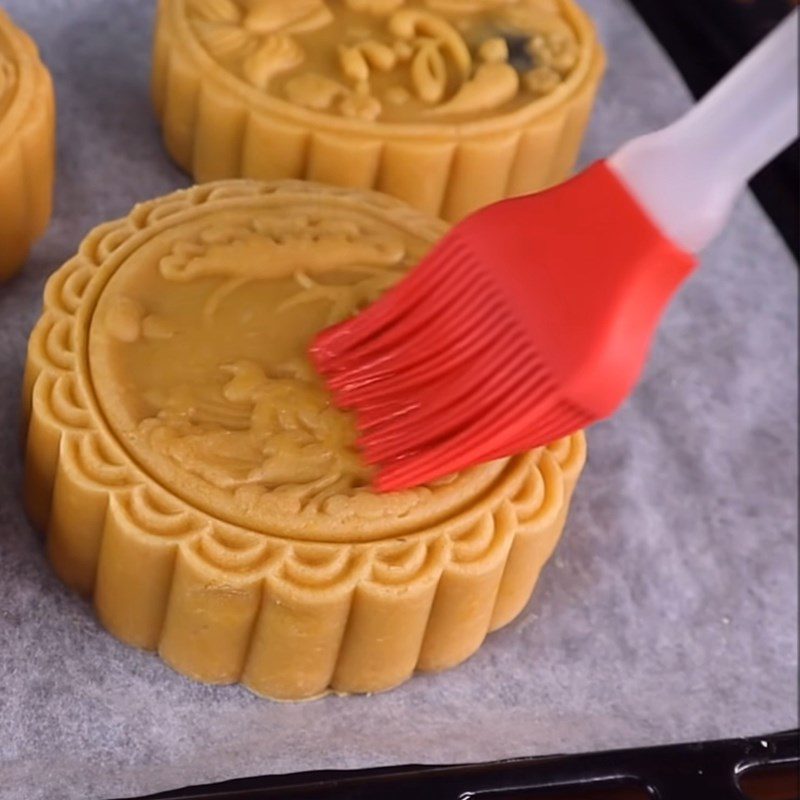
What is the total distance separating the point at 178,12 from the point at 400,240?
0.33m

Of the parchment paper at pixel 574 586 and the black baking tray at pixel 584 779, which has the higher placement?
the black baking tray at pixel 584 779

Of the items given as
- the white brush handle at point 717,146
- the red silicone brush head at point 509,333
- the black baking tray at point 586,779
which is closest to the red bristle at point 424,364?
the red silicone brush head at point 509,333

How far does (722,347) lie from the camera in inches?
50.7

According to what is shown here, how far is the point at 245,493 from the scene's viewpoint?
2.87ft

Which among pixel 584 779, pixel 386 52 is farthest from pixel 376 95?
pixel 584 779

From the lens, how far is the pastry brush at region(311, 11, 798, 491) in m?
0.71

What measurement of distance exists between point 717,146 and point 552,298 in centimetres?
13

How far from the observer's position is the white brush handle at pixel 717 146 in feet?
2.23

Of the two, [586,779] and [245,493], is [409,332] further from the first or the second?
[586,779]

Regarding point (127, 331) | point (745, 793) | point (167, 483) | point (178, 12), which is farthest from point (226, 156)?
point (745, 793)

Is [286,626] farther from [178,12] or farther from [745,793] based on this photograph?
[178,12]

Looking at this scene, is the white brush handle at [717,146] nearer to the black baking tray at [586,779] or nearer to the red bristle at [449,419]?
the red bristle at [449,419]

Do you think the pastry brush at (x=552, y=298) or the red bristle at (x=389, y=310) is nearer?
the pastry brush at (x=552, y=298)

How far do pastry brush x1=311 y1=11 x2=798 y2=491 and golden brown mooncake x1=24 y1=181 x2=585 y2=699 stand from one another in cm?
5
